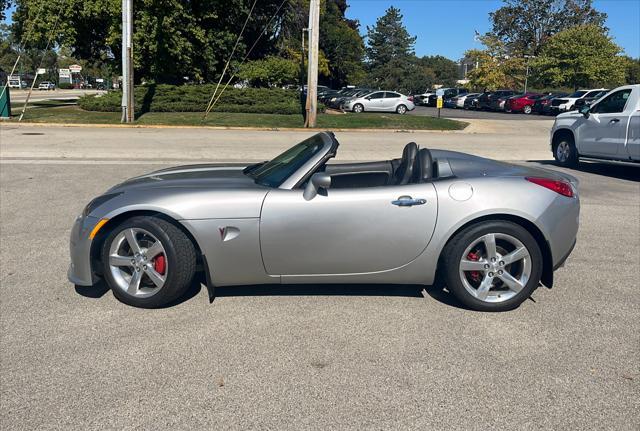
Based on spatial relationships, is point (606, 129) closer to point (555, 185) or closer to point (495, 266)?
point (555, 185)

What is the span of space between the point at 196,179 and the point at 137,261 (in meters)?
0.81

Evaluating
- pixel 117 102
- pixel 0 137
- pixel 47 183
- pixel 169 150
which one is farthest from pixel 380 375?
pixel 117 102

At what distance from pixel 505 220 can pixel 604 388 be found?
1371mm

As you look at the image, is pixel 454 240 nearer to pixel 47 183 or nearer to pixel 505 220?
pixel 505 220

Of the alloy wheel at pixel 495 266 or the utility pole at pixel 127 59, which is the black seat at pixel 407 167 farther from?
the utility pole at pixel 127 59

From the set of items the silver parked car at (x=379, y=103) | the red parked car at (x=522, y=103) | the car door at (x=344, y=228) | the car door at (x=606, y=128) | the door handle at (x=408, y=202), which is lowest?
the car door at (x=344, y=228)

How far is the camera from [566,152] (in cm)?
1263

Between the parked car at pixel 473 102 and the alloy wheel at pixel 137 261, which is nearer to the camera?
the alloy wheel at pixel 137 261

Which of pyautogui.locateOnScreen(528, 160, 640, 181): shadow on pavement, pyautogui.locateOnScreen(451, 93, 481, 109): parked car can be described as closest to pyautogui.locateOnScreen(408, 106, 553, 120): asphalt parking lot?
pyautogui.locateOnScreen(451, 93, 481, 109): parked car

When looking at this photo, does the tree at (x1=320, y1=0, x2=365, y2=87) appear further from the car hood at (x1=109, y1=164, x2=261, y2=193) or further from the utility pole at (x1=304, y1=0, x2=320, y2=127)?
the car hood at (x1=109, y1=164, x2=261, y2=193)

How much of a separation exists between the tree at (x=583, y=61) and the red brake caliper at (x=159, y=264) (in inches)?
2570

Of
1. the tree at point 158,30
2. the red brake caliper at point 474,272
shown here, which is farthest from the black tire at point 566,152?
the tree at point 158,30

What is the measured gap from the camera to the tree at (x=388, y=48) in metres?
93.9

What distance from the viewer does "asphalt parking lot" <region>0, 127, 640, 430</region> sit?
9.83 feet
